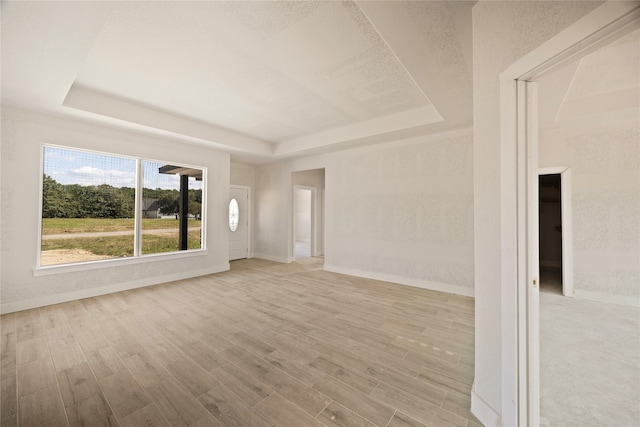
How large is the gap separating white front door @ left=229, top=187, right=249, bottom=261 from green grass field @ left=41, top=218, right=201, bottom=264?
1650 millimetres

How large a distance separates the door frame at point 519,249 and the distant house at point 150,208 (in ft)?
16.9

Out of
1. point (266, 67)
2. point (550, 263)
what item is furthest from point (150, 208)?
point (550, 263)

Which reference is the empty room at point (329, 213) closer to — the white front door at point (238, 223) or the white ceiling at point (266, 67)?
the white ceiling at point (266, 67)

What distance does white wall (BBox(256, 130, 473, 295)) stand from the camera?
4.00 m

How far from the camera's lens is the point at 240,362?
2.12m

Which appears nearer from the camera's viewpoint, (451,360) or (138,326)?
(451,360)

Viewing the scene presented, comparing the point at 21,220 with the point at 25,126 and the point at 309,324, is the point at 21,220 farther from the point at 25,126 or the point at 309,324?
the point at 309,324

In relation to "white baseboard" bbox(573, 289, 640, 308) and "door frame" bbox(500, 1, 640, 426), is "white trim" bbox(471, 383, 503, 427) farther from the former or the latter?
"white baseboard" bbox(573, 289, 640, 308)

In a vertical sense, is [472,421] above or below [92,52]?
below

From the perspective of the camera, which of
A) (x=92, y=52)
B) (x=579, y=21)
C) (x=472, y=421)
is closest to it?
(x=579, y=21)

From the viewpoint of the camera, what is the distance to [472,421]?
4.99 feet

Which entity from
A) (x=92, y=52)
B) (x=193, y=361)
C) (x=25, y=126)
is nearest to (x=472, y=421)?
(x=193, y=361)

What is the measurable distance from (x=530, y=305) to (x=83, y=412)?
2.81 m

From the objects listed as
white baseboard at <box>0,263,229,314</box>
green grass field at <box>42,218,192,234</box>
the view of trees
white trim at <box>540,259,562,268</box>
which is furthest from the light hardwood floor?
white trim at <box>540,259,562,268</box>
